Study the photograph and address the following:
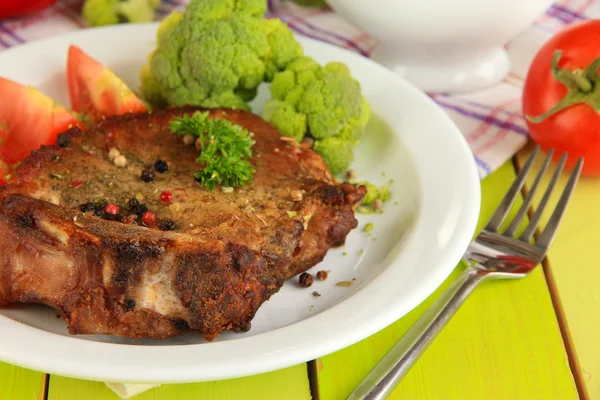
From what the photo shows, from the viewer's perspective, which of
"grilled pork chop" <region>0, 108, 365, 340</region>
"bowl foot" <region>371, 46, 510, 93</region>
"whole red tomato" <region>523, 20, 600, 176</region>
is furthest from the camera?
"bowl foot" <region>371, 46, 510, 93</region>

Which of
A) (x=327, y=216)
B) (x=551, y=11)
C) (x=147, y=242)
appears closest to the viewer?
(x=147, y=242)

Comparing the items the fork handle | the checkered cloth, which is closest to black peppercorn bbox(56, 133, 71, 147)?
the fork handle

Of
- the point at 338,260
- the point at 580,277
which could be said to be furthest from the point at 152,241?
the point at 580,277

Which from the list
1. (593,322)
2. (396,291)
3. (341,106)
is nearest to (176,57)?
(341,106)

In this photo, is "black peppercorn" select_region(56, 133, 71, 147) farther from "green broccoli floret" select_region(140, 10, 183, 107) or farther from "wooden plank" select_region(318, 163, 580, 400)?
"wooden plank" select_region(318, 163, 580, 400)

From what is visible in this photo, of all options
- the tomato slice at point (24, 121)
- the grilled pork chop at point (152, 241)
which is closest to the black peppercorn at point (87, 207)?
the grilled pork chop at point (152, 241)

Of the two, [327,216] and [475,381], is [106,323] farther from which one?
[475,381]
